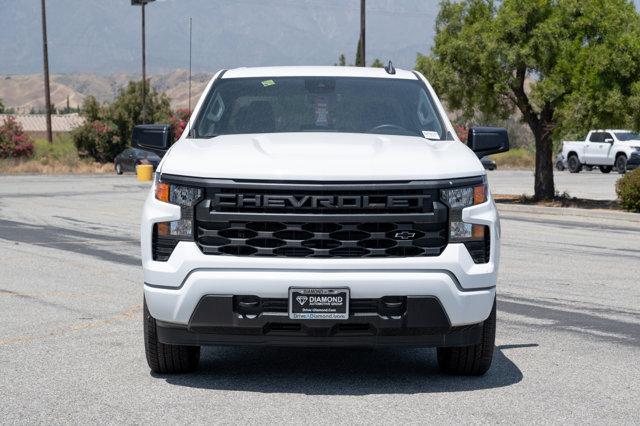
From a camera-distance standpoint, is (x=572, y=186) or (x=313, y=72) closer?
(x=313, y=72)

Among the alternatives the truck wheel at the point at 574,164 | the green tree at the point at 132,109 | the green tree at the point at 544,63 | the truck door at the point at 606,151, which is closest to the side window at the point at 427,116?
the green tree at the point at 544,63

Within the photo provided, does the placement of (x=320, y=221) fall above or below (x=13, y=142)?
above

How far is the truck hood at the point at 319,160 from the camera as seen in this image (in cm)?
666

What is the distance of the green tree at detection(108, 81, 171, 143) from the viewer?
67.1m

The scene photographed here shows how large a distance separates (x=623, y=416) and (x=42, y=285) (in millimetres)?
7495

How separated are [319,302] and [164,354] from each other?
1.26 m

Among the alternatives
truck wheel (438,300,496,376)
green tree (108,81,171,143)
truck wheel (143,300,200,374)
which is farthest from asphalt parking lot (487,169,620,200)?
green tree (108,81,171,143)

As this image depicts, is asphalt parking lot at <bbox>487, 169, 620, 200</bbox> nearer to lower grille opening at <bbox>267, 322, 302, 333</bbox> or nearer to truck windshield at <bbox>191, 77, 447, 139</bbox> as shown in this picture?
truck windshield at <bbox>191, 77, 447, 139</bbox>

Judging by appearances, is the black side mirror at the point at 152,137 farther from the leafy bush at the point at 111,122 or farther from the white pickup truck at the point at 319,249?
the leafy bush at the point at 111,122

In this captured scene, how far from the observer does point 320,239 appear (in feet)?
21.9

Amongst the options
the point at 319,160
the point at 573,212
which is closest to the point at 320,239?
the point at 319,160

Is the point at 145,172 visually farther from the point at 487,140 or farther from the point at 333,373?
the point at 333,373

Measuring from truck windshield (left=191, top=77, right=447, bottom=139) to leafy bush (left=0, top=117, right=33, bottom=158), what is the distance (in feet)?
190

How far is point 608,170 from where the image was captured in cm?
5122
